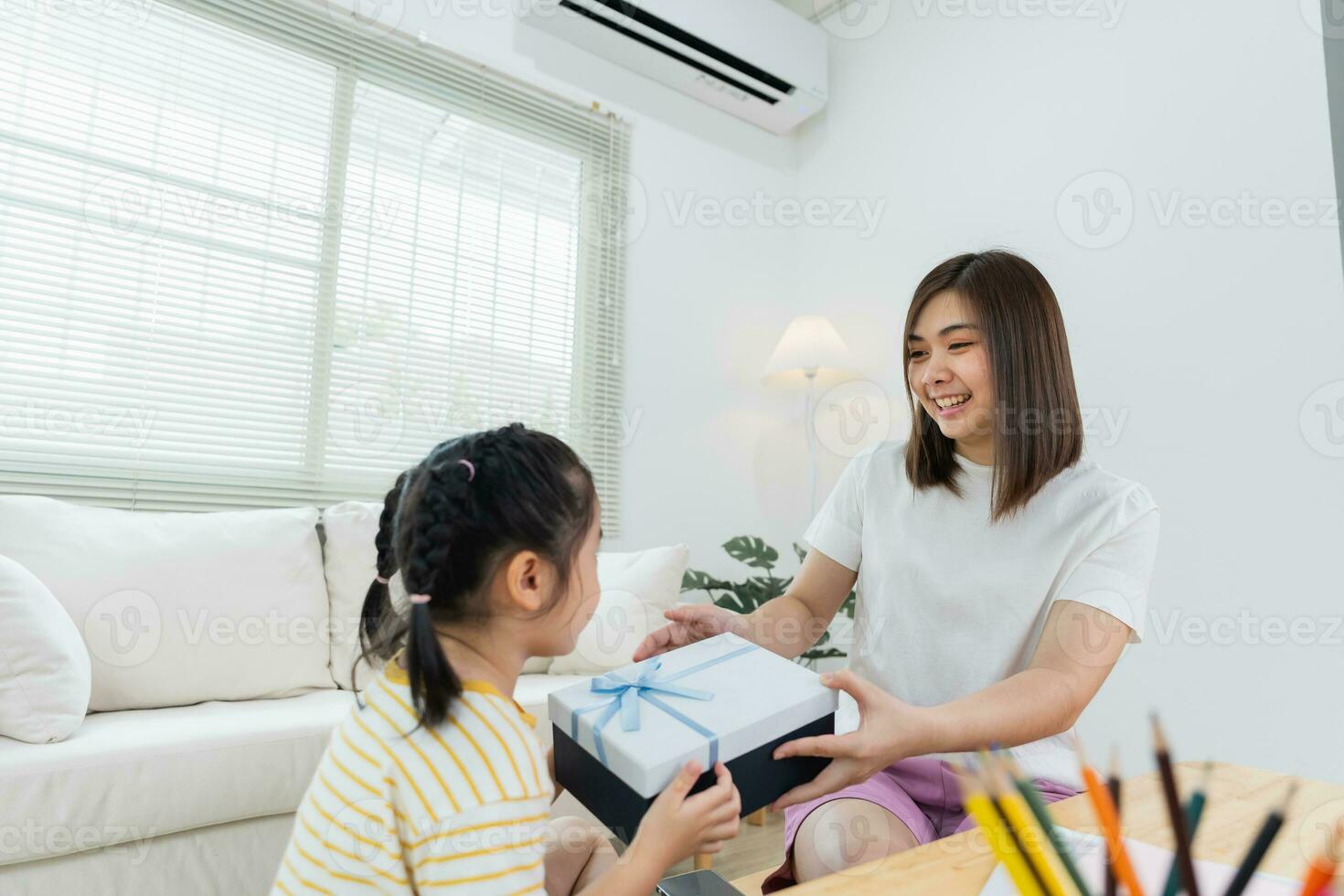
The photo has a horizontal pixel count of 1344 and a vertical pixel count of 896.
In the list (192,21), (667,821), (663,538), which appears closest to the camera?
(667,821)

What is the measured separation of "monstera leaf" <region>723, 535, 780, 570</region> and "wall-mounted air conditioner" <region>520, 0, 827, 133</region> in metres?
1.86

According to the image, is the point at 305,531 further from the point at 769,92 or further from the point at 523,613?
the point at 769,92

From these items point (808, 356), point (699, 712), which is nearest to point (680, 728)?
point (699, 712)

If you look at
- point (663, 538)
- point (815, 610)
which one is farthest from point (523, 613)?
point (663, 538)

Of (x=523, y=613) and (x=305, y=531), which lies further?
(x=305, y=531)

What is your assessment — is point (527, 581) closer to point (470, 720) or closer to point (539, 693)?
point (470, 720)

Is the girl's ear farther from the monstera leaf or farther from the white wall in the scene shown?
the monstera leaf

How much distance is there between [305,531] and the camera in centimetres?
205

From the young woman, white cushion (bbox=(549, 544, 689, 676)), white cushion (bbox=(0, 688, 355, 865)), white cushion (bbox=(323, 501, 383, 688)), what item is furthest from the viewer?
white cushion (bbox=(549, 544, 689, 676))

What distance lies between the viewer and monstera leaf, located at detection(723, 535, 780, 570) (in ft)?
9.07

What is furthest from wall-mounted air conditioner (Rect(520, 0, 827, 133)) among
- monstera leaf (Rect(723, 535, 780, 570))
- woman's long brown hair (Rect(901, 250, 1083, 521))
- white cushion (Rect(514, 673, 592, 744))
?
white cushion (Rect(514, 673, 592, 744))

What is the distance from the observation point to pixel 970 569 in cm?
112

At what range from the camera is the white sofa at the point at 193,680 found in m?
1.31

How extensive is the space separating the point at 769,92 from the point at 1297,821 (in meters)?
3.08
